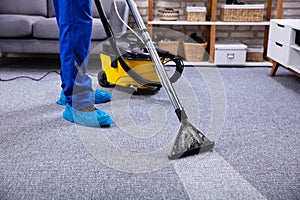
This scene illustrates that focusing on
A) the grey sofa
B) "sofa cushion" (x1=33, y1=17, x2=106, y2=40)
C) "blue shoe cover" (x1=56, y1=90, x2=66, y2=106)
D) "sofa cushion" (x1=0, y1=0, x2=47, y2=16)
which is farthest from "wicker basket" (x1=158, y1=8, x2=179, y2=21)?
"blue shoe cover" (x1=56, y1=90, x2=66, y2=106)

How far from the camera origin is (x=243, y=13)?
10.7 ft

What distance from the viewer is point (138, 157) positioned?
159 cm

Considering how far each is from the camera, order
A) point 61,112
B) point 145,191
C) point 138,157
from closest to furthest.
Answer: point 145,191 → point 138,157 → point 61,112

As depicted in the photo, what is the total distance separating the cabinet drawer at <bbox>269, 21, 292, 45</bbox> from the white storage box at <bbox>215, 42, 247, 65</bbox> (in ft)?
1.08

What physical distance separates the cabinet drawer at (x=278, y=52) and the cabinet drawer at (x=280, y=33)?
0.10 ft

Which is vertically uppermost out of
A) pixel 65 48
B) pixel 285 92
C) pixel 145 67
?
pixel 65 48

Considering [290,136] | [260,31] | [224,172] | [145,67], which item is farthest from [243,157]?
[260,31]

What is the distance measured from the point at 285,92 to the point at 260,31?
4.03ft

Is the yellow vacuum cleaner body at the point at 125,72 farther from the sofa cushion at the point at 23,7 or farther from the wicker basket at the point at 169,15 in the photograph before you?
the sofa cushion at the point at 23,7

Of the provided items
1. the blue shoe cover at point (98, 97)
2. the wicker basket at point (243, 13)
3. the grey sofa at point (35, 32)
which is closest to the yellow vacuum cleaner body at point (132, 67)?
the blue shoe cover at point (98, 97)

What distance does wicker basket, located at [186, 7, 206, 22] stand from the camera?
3.27 metres

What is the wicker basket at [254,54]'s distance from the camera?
342 centimetres

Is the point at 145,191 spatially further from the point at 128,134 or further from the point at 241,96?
the point at 241,96

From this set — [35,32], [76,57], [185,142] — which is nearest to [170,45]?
[35,32]
